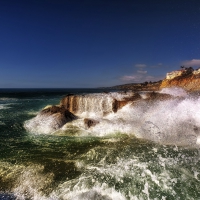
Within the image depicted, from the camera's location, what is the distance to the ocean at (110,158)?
595 cm

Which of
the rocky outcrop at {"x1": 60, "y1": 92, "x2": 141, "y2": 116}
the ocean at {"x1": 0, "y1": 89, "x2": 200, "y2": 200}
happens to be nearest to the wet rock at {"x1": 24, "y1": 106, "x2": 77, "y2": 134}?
the ocean at {"x1": 0, "y1": 89, "x2": 200, "y2": 200}

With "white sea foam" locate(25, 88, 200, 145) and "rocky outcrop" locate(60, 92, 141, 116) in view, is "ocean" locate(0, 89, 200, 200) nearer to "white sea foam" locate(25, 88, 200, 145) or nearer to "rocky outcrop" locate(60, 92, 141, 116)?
"white sea foam" locate(25, 88, 200, 145)

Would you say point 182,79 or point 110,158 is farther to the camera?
point 182,79

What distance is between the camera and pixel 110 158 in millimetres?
8133

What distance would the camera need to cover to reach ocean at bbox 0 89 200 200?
19.5ft

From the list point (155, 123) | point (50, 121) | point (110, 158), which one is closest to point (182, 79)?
point (155, 123)

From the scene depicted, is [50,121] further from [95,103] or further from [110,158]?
[110,158]

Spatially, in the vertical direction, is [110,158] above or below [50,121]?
below

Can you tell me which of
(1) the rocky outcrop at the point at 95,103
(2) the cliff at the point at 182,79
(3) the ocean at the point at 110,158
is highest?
(2) the cliff at the point at 182,79

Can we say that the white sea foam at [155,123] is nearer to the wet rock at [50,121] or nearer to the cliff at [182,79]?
the wet rock at [50,121]

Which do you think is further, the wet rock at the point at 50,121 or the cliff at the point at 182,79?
the cliff at the point at 182,79

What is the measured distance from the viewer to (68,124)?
1386 cm

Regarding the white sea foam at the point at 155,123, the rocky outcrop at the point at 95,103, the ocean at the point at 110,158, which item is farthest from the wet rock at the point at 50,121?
the rocky outcrop at the point at 95,103

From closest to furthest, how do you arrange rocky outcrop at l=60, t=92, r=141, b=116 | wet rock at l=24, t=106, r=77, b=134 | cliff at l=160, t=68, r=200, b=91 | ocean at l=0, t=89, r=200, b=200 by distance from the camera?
ocean at l=0, t=89, r=200, b=200
wet rock at l=24, t=106, r=77, b=134
rocky outcrop at l=60, t=92, r=141, b=116
cliff at l=160, t=68, r=200, b=91
